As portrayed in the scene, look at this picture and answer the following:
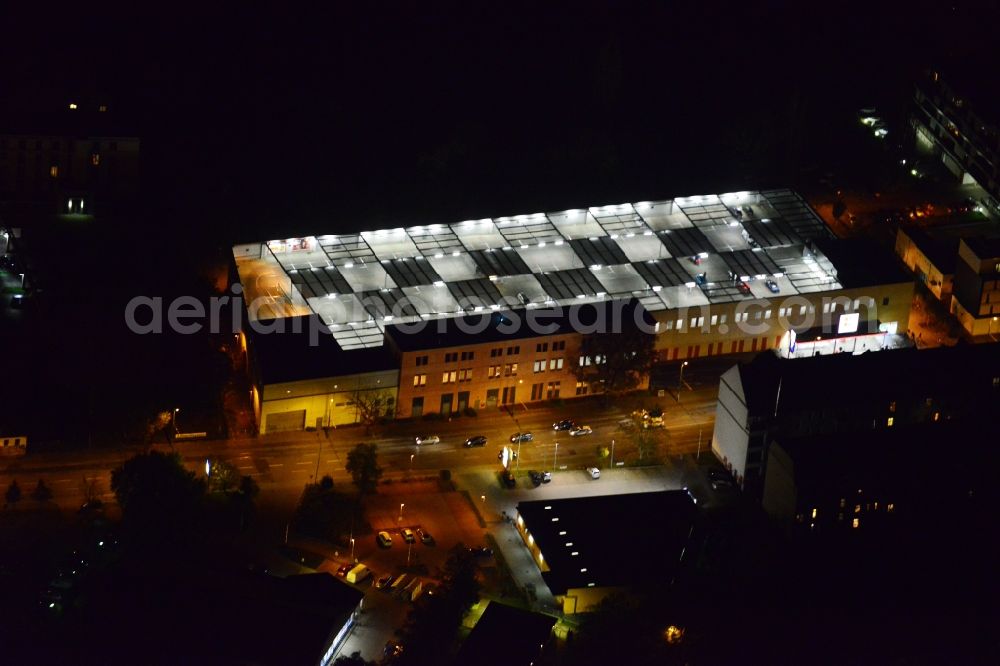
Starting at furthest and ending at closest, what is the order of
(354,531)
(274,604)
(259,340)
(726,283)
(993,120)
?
(993,120) < (726,283) < (259,340) < (354,531) < (274,604)

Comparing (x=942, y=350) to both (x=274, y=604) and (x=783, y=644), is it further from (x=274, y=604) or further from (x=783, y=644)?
(x=274, y=604)

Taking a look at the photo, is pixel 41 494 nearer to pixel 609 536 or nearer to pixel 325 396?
pixel 325 396

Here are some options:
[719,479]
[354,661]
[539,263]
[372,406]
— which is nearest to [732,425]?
[719,479]

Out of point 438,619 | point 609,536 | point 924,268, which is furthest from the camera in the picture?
point 924,268

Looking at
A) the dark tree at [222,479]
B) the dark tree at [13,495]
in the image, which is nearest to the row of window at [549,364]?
the dark tree at [222,479]

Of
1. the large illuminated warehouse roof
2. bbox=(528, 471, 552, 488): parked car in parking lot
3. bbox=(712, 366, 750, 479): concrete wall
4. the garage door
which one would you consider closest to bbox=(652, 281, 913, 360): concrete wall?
the large illuminated warehouse roof

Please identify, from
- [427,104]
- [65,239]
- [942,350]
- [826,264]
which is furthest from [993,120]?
[65,239]

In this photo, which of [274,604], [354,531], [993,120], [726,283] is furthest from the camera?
[993,120]
